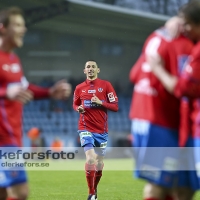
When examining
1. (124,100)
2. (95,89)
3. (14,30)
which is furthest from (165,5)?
(14,30)

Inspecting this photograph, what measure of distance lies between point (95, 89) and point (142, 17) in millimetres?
25678

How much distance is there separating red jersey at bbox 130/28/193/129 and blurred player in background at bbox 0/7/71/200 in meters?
0.67

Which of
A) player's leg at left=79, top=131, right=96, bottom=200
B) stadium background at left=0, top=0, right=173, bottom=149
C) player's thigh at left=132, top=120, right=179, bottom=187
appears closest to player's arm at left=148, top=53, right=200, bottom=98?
player's thigh at left=132, top=120, right=179, bottom=187

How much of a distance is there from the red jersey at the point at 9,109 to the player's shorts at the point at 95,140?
522cm

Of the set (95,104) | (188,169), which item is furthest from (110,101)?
(188,169)

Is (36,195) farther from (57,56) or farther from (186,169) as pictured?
(57,56)

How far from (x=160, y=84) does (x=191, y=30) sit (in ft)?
1.78

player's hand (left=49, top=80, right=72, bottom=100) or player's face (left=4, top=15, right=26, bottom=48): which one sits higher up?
player's face (left=4, top=15, right=26, bottom=48)

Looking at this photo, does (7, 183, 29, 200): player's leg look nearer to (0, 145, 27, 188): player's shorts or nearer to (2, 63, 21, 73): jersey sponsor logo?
(0, 145, 27, 188): player's shorts

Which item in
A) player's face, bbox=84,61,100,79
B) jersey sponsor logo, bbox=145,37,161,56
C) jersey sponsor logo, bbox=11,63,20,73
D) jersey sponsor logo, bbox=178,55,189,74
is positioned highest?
jersey sponsor logo, bbox=145,37,161,56

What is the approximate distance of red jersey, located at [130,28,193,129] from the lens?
539 centimetres

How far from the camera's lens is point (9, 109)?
5.86 metres

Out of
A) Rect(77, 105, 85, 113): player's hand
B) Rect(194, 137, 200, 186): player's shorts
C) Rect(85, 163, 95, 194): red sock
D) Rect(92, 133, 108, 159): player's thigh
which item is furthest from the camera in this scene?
Rect(92, 133, 108, 159): player's thigh

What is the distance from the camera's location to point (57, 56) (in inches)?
1556
